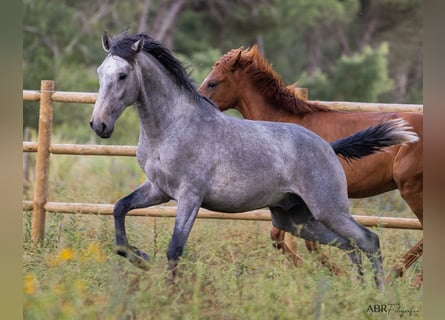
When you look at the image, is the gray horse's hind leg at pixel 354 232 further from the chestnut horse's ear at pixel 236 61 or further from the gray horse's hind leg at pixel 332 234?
the chestnut horse's ear at pixel 236 61

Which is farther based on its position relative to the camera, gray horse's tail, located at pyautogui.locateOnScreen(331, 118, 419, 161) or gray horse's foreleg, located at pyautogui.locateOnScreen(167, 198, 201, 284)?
gray horse's tail, located at pyautogui.locateOnScreen(331, 118, 419, 161)

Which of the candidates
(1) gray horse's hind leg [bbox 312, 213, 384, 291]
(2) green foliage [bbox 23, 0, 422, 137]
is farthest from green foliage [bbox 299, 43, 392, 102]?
(1) gray horse's hind leg [bbox 312, 213, 384, 291]

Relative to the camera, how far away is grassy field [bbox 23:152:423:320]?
3.16 m

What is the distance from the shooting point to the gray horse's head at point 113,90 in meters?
3.92

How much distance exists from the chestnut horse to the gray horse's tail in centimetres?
60

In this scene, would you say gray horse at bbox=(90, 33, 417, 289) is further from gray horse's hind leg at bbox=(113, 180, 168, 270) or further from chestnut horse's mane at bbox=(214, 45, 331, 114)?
chestnut horse's mane at bbox=(214, 45, 331, 114)

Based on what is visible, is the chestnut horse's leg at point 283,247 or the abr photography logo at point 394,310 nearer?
the abr photography logo at point 394,310

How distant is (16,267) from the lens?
105cm

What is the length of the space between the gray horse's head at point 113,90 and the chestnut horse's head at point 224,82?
1814 mm

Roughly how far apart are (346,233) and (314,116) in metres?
1.41

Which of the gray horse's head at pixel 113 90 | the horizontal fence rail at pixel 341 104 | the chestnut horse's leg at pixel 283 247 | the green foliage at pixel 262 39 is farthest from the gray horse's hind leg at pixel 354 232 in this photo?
the green foliage at pixel 262 39

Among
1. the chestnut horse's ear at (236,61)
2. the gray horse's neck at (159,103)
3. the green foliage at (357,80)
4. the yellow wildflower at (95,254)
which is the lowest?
the yellow wildflower at (95,254)

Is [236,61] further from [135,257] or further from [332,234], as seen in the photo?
[135,257]

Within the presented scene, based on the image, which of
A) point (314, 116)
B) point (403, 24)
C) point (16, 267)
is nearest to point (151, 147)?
point (314, 116)
